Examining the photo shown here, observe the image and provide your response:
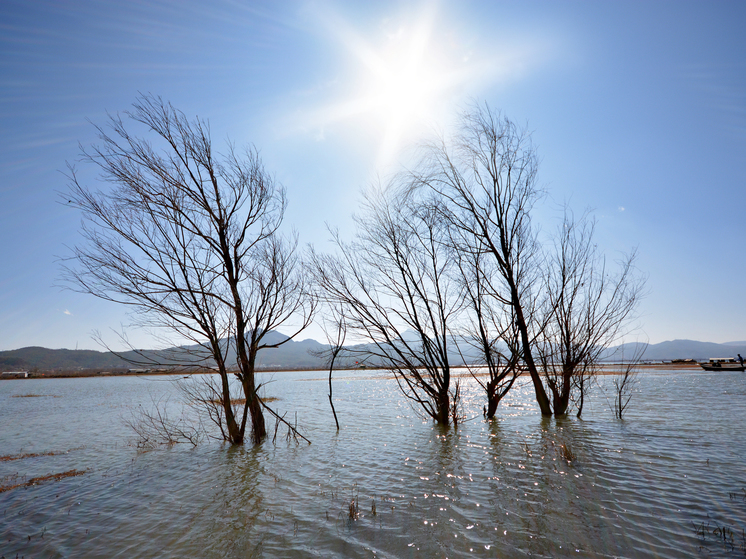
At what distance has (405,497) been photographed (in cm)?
709

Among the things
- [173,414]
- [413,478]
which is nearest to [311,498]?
[413,478]

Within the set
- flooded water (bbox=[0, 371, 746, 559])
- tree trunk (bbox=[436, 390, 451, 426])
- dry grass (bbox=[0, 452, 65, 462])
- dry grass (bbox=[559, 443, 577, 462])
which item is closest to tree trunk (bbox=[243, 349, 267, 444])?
flooded water (bbox=[0, 371, 746, 559])

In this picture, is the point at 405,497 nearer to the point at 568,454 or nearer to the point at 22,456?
the point at 568,454

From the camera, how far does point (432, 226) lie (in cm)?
1319

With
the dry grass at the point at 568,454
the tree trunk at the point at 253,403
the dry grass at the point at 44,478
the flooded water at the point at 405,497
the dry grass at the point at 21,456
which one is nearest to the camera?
the flooded water at the point at 405,497

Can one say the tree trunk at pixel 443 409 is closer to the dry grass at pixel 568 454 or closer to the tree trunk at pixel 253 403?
the dry grass at pixel 568 454

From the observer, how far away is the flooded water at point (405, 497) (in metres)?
5.23

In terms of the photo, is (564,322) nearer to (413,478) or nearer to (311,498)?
(413,478)

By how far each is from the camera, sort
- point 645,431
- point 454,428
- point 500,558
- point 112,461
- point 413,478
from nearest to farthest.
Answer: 1. point 500,558
2. point 413,478
3. point 112,461
4. point 645,431
5. point 454,428

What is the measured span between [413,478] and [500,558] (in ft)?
12.5

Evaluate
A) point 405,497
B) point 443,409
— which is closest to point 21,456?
point 405,497

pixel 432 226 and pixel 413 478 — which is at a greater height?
pixel 432 226

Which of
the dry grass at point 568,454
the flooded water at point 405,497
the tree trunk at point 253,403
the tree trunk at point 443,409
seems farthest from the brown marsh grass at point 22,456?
the dry grass at point 568,454

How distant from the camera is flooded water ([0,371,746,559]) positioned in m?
5.23
